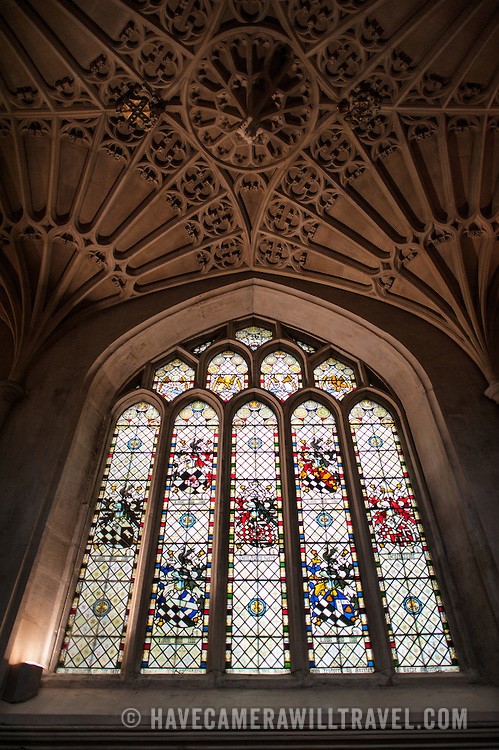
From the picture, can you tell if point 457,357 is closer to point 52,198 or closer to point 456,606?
point 456,606

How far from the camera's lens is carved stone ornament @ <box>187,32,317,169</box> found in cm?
728

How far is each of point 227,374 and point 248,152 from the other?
3.15 metres

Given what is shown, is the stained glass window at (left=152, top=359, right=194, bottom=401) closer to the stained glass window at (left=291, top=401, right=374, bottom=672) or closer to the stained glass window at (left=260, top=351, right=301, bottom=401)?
the stained glass window at (left=260, top=351, right=301, bottom=401)

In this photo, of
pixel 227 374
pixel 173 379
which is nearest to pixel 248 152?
pixel 227 374

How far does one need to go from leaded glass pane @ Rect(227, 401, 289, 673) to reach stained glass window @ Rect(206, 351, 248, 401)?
0.49m

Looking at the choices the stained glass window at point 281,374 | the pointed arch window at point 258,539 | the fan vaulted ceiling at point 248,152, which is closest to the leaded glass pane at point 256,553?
the pointed arch window at point 258,539

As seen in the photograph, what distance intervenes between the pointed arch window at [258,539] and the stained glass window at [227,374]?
3 cm

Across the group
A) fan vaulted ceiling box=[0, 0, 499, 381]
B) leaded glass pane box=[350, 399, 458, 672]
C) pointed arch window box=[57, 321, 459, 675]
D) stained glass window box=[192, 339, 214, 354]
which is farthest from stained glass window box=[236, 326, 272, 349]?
leaded glass pane box=[350, 399, 458, 672]

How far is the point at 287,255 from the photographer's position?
29.1 feet

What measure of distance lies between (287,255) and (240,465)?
3.54 meters

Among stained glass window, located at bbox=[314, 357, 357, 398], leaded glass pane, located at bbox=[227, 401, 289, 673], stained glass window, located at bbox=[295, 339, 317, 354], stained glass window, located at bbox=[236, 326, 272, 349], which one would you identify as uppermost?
stained glass window, located at bbox=[236, 326, 272, 349]

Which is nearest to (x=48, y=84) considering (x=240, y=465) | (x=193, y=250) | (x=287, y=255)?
(x=193, y=250)

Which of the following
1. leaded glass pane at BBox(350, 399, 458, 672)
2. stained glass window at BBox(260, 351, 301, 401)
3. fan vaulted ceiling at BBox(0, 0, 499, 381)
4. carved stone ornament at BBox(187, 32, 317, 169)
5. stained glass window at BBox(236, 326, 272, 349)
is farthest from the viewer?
stained glass window at BBox(236, 326, 272, 349)

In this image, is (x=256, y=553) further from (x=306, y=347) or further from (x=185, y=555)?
(x=306, y=347)
